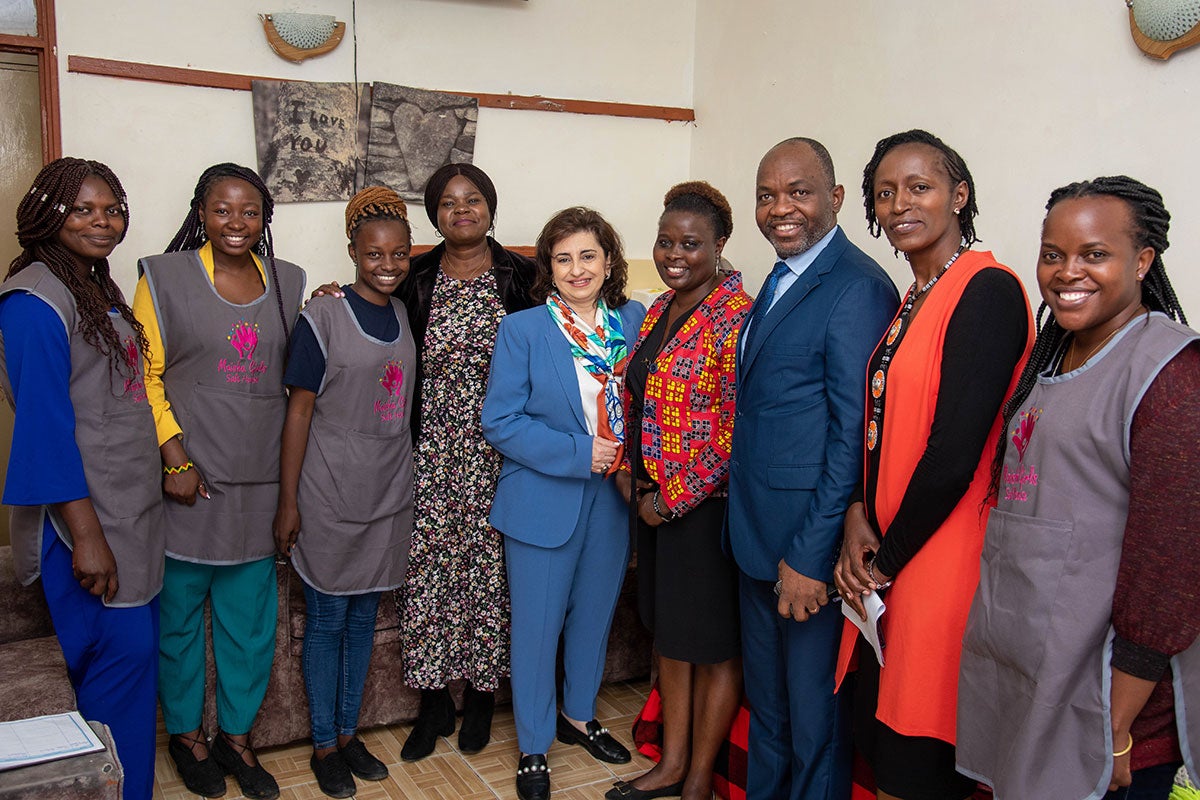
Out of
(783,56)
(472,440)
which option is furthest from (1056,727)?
(783,56)

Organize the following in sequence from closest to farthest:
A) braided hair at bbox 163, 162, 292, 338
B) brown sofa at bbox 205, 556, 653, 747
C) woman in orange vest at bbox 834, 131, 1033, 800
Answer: woman in orange vest at bbox 834, 131, 1033, 800 → braided hair at bbox 163, 162, 292, 338 → brown sofa at bbox 205, 556, 653, 747

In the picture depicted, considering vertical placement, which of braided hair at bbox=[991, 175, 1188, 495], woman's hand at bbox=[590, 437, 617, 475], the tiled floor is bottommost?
the tiled floor

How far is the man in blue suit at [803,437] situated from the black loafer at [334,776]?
1273mm

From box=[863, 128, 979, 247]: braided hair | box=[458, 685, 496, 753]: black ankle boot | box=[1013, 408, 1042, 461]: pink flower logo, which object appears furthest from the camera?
box=[458, 685, 496, 753]: black ankle boot

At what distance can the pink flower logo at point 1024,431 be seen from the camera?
167 centimetres

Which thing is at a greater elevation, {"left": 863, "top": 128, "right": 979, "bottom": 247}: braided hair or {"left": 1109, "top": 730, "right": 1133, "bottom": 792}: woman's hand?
{"left": 863, "top": 128, "right": 979, "bottom": 247}: braided hair

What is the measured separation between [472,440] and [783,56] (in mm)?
2284

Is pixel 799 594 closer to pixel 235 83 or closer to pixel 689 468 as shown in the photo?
pixel 689 468

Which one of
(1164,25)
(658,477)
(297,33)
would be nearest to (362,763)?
(658,477)

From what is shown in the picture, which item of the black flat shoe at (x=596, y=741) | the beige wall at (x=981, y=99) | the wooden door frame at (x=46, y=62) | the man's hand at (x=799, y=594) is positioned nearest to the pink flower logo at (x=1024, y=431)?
the man's hand at (x=799, y=594)

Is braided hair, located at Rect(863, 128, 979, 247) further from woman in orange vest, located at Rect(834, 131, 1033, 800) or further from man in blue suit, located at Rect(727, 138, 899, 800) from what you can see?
man in blue suit, located at Rect(727, 138, 899, 800)

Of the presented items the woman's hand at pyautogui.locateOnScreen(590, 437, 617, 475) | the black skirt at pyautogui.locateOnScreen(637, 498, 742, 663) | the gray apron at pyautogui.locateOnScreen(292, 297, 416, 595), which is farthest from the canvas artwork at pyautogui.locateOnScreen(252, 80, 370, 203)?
the black skirt at pyautogui.locateOnScreen(637, 498, 742, 663)

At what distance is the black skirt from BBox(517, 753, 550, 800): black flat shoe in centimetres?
54

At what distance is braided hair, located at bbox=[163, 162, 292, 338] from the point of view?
2662 millimetres
